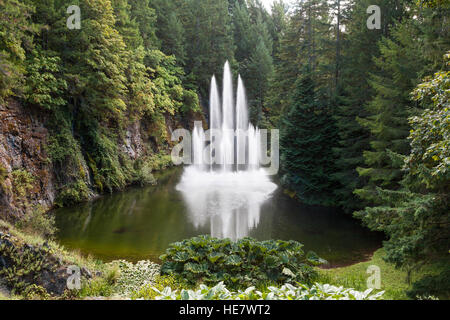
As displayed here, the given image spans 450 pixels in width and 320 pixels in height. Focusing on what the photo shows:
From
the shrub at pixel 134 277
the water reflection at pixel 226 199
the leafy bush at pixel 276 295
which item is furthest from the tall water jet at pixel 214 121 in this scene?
the leafy bush at pixel 276 295

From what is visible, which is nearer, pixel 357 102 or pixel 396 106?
pixel 396 106

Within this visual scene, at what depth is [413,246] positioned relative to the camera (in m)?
4.91

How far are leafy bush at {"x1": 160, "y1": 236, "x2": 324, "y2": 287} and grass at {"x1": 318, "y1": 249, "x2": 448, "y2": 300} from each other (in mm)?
574

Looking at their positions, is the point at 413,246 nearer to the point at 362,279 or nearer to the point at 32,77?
the point at 362,279

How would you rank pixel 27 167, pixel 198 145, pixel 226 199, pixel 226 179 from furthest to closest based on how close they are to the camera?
1. pixel 198 145
2. pixel 226 179
3. pixel 226 199
4. pixel 27 167

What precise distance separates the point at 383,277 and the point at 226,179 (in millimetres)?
12164

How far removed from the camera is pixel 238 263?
569cm

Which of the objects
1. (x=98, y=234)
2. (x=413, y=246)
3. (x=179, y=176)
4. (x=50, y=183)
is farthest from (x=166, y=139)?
(x=413, y=246)

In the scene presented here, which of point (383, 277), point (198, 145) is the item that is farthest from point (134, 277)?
point (198, 145)

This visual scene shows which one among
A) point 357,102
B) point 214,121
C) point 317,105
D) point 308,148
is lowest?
point 308,148

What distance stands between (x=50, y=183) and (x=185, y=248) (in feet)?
28.4

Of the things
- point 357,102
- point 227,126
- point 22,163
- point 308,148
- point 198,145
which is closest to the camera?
point 22,163

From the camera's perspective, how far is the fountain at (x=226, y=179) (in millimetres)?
11416

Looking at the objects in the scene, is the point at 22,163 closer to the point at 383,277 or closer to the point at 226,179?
the point at 226,179
